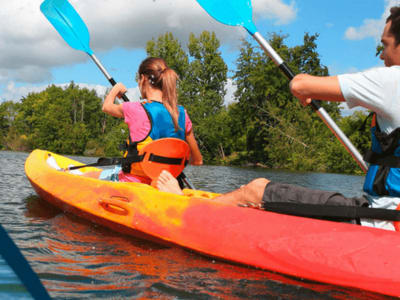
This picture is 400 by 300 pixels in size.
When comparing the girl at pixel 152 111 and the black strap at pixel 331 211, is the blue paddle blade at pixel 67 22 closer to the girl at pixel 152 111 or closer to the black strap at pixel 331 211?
the girl at pixel 152 111

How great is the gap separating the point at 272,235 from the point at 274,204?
168 millimetres

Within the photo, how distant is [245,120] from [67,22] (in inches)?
955

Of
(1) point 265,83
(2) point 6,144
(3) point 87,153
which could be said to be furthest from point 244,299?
(2) point 6,144

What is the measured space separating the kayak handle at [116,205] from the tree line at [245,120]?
20.4m

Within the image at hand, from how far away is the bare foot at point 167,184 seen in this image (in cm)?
268

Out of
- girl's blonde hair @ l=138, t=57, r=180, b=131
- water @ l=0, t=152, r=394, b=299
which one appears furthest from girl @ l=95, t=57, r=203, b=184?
water @ l=0, t=152, r=394, b=299

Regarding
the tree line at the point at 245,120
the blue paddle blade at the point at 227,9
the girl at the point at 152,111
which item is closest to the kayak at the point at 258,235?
the girl at the point at 152,111

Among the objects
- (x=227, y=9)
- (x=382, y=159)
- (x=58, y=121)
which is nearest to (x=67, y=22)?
(x=227, y=9)

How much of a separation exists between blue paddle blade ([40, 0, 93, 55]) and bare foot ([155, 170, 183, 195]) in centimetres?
254

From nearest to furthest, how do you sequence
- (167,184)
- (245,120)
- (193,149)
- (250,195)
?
(250,195) → (167,184) → (193,149) → (245,120)

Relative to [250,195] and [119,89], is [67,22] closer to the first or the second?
[119,89]

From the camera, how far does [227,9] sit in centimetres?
343

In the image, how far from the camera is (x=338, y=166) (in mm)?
22406

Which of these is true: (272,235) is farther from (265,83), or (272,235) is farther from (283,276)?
(265,83)
